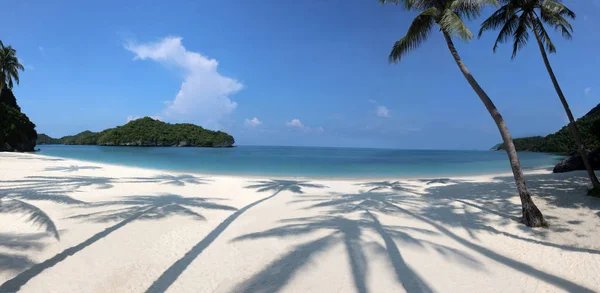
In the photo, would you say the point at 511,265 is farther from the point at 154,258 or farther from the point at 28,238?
the point at 28,238

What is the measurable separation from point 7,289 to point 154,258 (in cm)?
170

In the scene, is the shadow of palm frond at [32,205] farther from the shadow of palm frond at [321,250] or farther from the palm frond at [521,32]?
the palm frond at [521,32]

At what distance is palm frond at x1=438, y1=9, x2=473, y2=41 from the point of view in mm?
7762

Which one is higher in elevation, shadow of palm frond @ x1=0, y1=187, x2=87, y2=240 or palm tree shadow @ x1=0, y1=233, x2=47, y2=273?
shadow of palm frond @ x1=0, y1=187, x2=87, y2=240

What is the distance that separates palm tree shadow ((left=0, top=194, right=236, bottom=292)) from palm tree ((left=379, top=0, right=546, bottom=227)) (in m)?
7.96

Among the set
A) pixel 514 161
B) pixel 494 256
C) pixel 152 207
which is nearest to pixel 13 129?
pixel 152 207

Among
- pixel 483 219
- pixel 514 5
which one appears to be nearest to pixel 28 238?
pixel 483 219

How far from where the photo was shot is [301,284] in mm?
3764

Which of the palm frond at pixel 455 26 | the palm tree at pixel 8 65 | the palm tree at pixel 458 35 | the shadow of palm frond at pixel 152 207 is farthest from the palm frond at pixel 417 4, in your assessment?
the palm tree at pixel 8 65

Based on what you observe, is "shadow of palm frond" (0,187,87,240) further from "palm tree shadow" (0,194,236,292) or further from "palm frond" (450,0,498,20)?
"palm frond" (450,0,498,20)

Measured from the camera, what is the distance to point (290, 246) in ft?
16.9

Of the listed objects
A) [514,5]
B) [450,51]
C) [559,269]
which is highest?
[514,5]

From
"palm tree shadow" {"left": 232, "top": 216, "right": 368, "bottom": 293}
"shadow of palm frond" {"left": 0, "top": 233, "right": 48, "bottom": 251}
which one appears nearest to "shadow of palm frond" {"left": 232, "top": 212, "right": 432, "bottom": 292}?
"palm tree shadow" {"left": 232, "top": 216, "right": 368, "bottom": 293}

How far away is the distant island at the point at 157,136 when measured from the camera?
119 m
